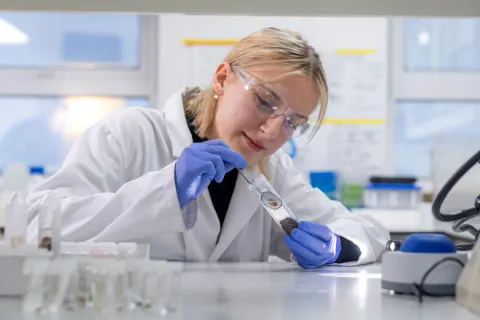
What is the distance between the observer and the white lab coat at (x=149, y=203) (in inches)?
54.4

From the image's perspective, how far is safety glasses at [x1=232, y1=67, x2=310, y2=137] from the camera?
1.55 m

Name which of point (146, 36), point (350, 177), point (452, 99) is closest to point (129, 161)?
point (350, 177)

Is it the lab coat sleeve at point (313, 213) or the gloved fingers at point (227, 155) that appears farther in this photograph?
the lab coat sleeve at point (313, 213)

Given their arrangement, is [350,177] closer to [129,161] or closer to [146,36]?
[146,36]

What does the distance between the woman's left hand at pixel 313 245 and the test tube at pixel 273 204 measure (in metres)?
0.03

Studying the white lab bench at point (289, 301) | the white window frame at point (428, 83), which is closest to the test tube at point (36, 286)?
the white lab bench at point (289, 301)

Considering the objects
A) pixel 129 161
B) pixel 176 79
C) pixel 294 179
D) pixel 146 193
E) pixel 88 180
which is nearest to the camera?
pixel 146 193

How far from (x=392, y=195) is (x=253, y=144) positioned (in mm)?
1749

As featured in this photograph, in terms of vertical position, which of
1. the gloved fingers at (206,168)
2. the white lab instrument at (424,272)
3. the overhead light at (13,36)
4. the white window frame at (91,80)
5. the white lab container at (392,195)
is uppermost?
the overhead light at (13,36)

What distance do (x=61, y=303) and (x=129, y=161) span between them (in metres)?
1.01

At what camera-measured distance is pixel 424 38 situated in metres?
3.89

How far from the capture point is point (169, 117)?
5.89ft

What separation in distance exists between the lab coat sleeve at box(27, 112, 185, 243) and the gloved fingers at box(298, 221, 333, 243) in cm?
32

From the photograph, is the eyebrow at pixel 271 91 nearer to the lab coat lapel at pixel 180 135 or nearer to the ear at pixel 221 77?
the ear at pixel 221 77
